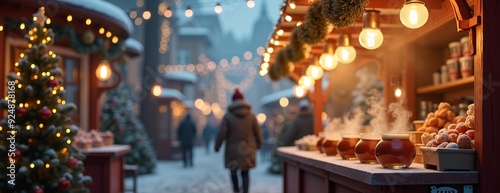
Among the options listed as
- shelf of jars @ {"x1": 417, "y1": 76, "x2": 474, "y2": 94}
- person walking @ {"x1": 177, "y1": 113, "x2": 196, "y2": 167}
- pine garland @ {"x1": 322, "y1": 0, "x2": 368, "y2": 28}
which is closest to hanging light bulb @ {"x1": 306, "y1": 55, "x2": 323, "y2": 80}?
shelf of jars @ {"x1": 417, "y1": 76, "x2": 474, "y2": 94}

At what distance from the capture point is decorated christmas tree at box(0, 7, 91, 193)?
27.5ft

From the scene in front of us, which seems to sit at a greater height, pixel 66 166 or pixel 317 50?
pixel 317 50

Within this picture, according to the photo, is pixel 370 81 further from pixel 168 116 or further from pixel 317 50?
pixel 168 116

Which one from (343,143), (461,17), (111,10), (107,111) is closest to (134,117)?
(107,111)

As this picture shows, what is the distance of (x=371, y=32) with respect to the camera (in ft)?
21.7

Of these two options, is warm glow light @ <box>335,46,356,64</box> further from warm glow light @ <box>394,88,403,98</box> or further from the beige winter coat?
the beige winter coat

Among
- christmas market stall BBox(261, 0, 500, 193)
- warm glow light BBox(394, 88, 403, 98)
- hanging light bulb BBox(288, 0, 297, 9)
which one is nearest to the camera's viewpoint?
christmas market stall BBox(261, 0, 500, 193)

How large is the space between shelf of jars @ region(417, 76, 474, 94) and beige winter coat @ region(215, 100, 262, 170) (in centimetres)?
309

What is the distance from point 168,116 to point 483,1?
71.9 ft

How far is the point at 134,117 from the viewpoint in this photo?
1859 cm

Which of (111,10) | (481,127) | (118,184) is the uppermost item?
(111,10)

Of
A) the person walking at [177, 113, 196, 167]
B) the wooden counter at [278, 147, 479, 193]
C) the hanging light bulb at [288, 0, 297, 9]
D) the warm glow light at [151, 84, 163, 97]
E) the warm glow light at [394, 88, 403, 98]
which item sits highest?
the hanging light bulb at [288, 0, 297, 9]

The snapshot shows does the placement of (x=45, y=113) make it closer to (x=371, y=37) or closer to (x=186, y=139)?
(x=371, y=37)

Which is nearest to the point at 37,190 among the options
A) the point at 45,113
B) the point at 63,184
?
the point at 63,184
